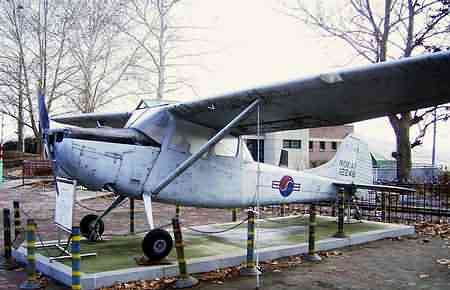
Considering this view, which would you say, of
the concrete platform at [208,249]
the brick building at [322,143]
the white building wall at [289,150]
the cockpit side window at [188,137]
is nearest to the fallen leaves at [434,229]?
the concrete platform at [208,249]

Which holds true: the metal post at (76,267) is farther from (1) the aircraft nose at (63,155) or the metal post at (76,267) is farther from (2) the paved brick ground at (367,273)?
(1) the aircraft nose at (63,155)

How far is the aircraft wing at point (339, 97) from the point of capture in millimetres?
6289

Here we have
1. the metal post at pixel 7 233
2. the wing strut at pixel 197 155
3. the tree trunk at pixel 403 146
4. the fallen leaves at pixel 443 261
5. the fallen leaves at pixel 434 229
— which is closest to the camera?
the wing strut at pixel 197 155

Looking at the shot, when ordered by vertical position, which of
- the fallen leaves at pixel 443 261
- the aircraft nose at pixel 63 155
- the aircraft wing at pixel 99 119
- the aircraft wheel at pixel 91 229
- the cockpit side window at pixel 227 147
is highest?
the aircraft wing at pixel 99 119

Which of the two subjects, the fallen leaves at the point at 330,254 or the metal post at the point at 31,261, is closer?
the metal post at the point at 31,261

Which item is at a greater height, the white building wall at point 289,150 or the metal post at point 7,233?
the white building wall at point 289,150

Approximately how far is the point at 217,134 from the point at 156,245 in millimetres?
2250

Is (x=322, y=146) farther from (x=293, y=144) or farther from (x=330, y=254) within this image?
(x=330, y=254)

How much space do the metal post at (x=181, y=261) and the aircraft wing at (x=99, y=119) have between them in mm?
4792

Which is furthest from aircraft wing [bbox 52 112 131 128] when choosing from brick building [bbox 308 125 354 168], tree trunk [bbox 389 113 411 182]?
brick building [bbox 308 125 354 168]

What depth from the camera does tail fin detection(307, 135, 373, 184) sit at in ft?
40.3

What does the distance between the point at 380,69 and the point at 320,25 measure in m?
21.1

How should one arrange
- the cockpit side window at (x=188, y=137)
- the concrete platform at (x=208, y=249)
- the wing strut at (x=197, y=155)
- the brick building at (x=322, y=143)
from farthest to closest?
the brick building at (x=322, y=143) → the cockpit side window at (x=188, y=137) → the wing strut at (x=197, y=155) → the concrete platform at (x=208, y=249)

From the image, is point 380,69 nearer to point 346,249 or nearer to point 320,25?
point 346,249
